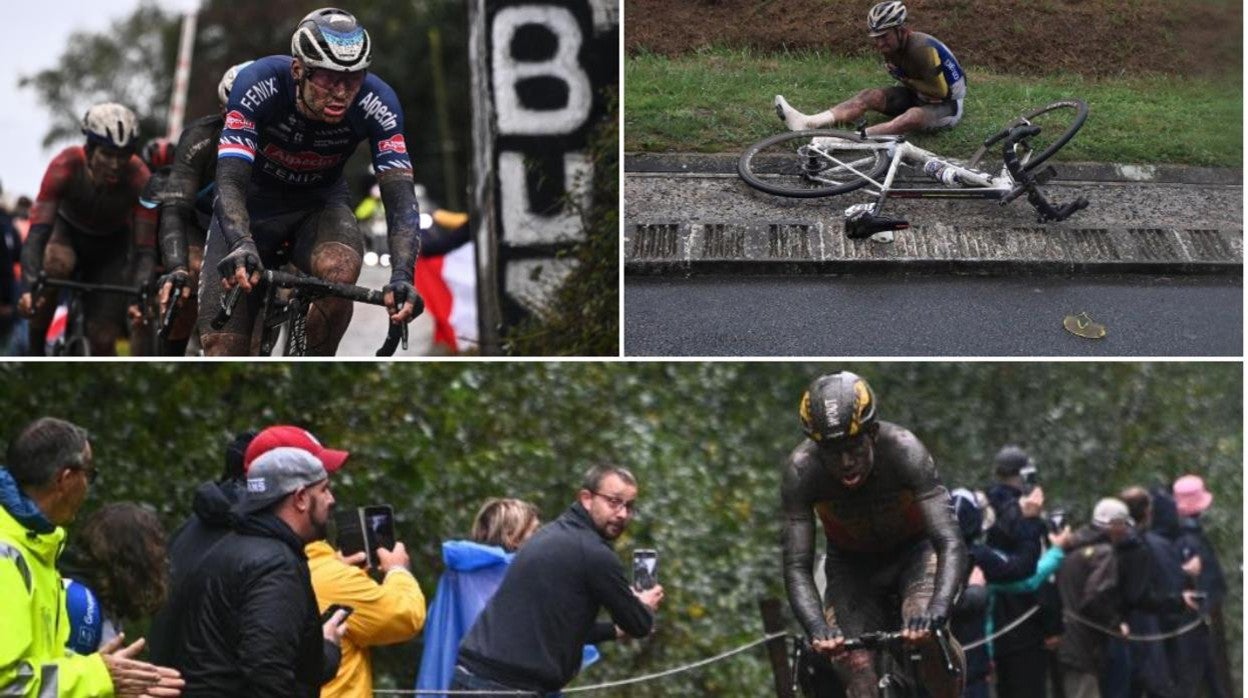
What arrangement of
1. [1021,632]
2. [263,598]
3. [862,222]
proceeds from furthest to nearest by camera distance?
[862,222]
[1021,632]
[263,598]

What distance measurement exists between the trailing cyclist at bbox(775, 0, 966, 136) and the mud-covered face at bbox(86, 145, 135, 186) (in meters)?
3.68

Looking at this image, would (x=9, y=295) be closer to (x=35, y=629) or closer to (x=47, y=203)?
(x=47, y=203)

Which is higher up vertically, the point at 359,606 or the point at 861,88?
the point at 861,88

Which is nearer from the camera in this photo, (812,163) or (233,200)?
(233,200)

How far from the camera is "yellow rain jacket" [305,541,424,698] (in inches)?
330

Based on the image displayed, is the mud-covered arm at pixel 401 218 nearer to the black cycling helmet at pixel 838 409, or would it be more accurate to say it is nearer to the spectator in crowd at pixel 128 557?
the spectator in crowd at pixel 128 557

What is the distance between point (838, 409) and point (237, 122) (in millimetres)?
2644

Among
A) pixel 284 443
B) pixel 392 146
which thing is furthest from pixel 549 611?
pixel 392 146

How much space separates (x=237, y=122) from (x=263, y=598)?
2.55m

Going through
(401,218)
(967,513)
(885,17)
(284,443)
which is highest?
(885,17)

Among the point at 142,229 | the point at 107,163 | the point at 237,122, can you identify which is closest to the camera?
the point at 237,122

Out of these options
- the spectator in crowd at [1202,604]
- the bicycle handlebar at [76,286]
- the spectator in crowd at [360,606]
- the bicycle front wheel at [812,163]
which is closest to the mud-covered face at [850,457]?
the spectator in crowd at [360,606]

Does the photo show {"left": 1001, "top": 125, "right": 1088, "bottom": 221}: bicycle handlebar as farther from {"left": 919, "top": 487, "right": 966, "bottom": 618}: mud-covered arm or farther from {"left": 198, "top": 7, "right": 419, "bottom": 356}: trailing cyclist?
{"left": 198, "top": 7, "right": 419, "bottom": 356}: trailing cyclist

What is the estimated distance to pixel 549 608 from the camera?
27.7 feet
